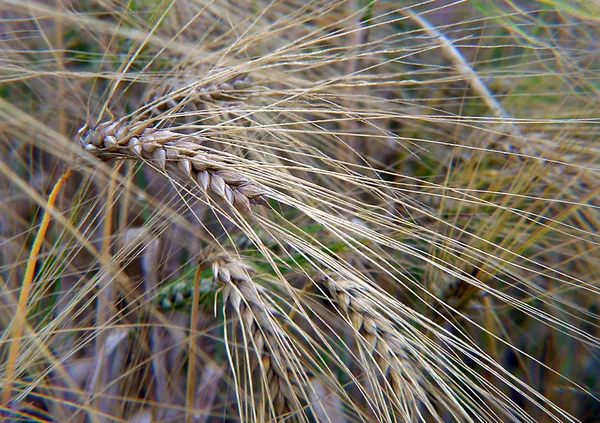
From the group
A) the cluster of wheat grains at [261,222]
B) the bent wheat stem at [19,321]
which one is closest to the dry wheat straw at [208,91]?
the cluster of wheat grains at [261,222]

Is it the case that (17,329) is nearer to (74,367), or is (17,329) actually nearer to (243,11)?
(74,367)

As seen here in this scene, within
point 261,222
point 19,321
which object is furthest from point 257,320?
point 19,321

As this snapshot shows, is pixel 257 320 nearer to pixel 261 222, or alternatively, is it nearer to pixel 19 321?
pixel 261 222

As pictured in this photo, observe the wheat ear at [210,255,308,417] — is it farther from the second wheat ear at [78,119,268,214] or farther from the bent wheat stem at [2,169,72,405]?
the bent wheat stem at [2,169,72,405]

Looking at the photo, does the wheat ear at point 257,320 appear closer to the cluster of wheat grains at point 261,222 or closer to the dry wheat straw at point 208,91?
the cluster of wheat grains at point 261,222

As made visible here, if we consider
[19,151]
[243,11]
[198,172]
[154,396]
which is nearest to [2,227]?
[19,151]

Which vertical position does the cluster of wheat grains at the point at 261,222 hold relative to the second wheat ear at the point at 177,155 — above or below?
below

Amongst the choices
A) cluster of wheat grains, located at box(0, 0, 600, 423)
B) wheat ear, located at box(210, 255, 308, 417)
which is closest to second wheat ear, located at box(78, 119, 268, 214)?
cluster of wheat grains, located at box(0, 0, 600, 423)
